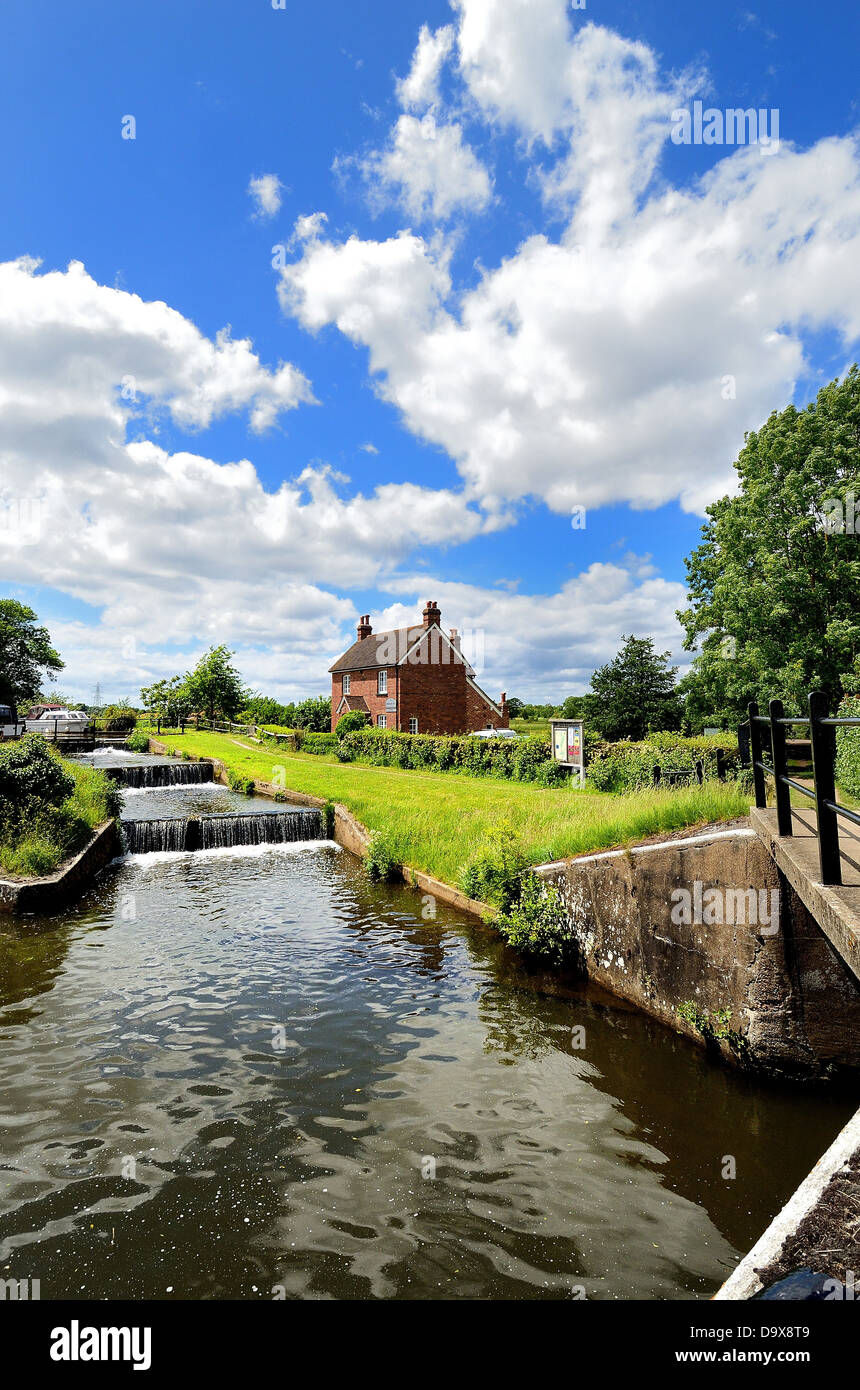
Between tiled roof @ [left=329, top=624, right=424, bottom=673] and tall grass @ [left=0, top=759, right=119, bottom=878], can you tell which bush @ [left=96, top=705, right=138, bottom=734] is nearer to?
tiled roof @ [left=329, top=624, right=424, bottom=673]

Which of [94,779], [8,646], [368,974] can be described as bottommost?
[368,974]

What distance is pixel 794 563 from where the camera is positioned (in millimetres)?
27953

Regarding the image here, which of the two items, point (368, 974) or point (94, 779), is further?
point (94, 779)

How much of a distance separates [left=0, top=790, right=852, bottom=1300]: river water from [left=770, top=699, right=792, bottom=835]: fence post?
267 centimetres

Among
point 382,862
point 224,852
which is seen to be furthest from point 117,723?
point 382,862

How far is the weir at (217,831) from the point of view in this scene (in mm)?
19094

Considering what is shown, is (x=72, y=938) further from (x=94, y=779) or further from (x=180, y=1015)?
(x=94, y=779)

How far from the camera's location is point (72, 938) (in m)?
11.4

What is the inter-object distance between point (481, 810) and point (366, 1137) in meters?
10.3

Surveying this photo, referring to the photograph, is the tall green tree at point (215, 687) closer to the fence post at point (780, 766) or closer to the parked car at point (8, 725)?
the parked car at point (8, 725)
